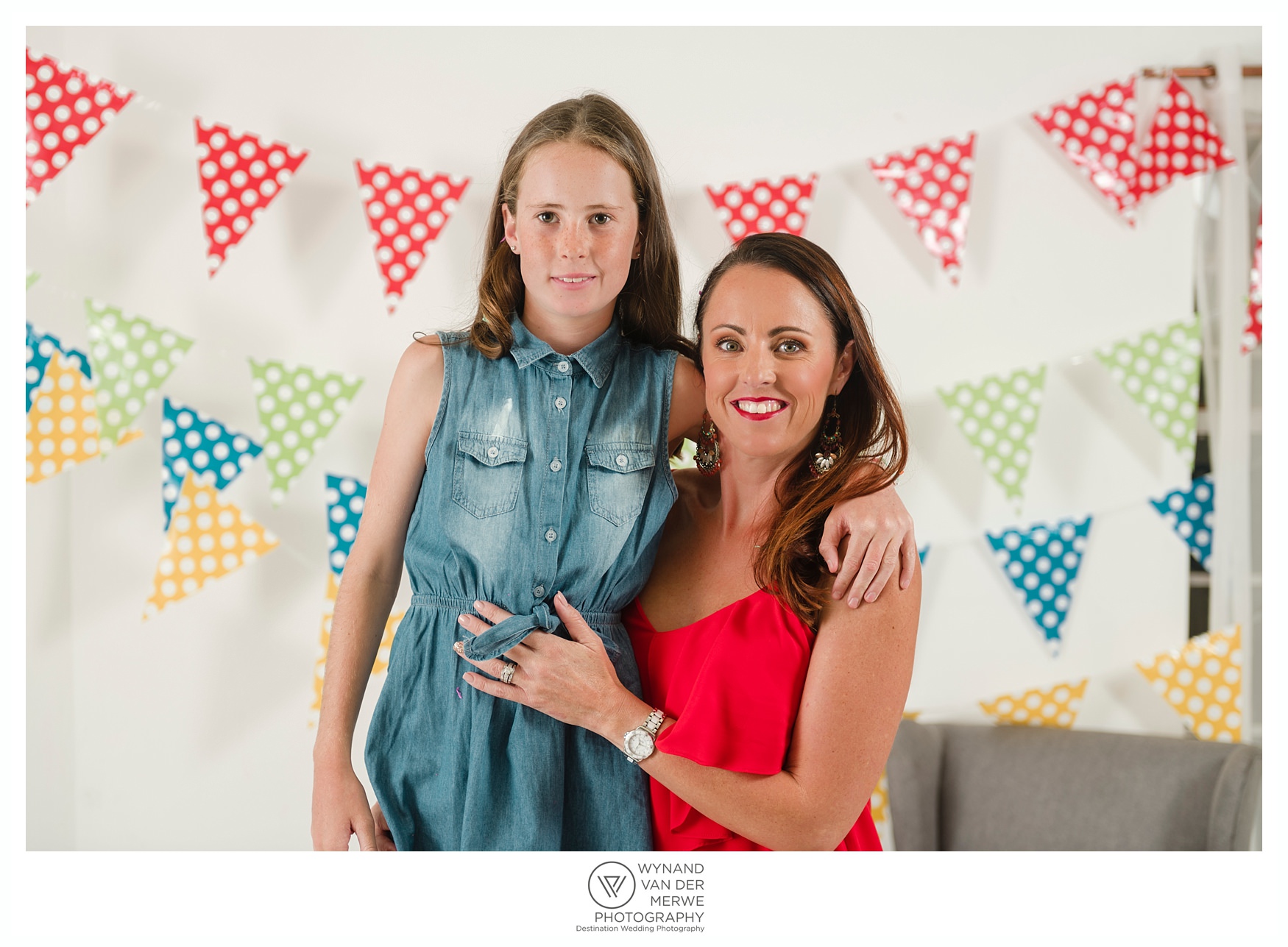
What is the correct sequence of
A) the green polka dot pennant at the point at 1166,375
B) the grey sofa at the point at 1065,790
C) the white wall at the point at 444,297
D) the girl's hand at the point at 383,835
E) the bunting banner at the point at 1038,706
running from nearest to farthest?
1. the girl's hand at the point at 383,835
2. the white wall at the point at 444,297
3. the grey sofa at the point at 1065,790
4. the green polka dot pennant at the point at 1166,375
5. the bunting banner at the point at 1038,706

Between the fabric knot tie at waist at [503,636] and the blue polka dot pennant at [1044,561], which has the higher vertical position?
the fabric knot tie at waist at [503,636]

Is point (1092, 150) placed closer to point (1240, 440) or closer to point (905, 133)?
point (905, 133)

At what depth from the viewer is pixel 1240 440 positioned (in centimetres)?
218

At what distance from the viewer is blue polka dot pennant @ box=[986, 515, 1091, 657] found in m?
2.18

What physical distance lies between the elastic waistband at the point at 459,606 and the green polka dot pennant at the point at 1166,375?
1.52 meters

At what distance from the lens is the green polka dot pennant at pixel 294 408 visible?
6.46 ft

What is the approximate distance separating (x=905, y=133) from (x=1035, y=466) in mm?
850

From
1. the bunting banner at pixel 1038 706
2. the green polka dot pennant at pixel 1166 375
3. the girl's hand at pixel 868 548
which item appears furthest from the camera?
the bunting banner at pixel 1038 706

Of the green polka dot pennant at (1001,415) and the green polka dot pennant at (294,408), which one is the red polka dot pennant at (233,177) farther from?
the green polka dot pennant at (1001,415)

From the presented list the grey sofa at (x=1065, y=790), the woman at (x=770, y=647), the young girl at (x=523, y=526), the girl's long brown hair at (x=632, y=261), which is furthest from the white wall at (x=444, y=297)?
the woman at (x=770, y=647)

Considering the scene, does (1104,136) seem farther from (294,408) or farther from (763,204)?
(294,408)

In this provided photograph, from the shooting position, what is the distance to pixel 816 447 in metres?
1.24

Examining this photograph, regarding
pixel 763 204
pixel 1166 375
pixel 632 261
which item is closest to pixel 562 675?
pixel 632 261

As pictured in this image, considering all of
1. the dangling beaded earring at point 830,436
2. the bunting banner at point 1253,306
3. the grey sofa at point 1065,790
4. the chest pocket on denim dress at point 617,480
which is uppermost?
the bunting banner at point 1253,306
